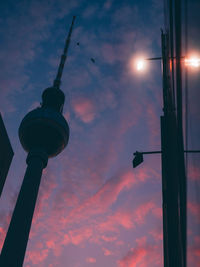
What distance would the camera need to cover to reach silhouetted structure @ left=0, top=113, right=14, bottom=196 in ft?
93.3

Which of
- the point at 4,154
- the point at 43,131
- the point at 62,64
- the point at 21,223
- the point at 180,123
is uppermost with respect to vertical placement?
the point at 62,64

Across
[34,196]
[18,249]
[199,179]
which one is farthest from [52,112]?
[199,179]

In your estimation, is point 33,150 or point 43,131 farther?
point 43,131

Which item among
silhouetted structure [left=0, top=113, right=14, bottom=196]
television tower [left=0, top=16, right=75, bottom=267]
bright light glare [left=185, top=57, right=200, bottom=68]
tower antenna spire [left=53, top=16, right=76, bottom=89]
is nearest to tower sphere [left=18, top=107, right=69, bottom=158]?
television tower [left=0, top=16, right=75, bottom=267]

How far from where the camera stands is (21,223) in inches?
1394

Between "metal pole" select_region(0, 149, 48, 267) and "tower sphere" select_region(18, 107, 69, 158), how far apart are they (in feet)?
17.2

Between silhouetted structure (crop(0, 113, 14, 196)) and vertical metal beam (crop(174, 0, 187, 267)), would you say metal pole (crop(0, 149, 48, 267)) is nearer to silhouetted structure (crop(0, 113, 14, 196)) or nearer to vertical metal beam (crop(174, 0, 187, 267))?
silhouetted structure (crop(0, 113, 14, 196))

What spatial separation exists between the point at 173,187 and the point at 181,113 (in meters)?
3.52

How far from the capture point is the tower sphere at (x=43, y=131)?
4481 cm

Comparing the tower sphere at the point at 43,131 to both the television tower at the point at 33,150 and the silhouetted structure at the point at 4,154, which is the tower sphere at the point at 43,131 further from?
the silhouetted structure at the point at 4,154

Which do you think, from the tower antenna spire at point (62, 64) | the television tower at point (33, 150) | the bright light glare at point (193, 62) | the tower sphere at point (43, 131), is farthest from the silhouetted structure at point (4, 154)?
the tower antenna spire at point (62, 64)

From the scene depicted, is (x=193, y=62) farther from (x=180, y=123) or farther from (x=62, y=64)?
(x=62, y=64)

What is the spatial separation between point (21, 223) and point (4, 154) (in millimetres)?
11294

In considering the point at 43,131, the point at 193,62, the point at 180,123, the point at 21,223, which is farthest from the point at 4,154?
the point at 193,62
